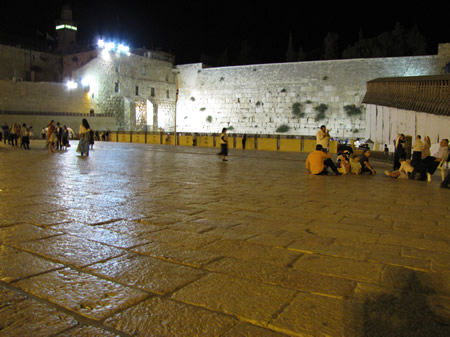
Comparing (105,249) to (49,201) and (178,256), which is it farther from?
(49,201)

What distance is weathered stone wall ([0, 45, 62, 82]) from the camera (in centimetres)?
3866

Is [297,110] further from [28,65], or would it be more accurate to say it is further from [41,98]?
[28,65]

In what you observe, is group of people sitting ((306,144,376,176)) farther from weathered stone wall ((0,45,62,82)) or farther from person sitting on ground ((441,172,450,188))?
weathered stone wall ((0,45,62,82))

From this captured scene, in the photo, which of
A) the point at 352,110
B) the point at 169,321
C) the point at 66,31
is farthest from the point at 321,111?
the point at 66,31

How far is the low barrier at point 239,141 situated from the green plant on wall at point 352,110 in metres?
13.5

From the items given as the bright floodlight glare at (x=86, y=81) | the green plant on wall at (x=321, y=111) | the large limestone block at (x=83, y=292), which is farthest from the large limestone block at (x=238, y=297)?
the bright floodlight glare at (x=86, y=81)

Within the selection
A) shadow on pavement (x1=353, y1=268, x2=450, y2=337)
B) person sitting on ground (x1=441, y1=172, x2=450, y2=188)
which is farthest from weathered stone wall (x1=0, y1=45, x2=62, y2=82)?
shadow on pavement (x1=353, y1=268, x2=450, y2=337)

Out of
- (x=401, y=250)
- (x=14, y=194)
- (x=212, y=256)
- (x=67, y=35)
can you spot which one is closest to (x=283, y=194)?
(x=401, y=250)

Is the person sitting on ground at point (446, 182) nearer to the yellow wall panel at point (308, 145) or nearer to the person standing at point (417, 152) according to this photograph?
the person standing at point (417, 152)

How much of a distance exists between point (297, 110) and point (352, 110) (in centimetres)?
497

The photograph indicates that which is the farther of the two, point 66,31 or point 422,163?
point 66,31

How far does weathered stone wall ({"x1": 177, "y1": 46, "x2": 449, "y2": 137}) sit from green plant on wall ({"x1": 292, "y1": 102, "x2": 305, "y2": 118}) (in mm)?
199

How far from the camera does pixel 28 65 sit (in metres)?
40.8

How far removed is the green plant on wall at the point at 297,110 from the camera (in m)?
34.9
